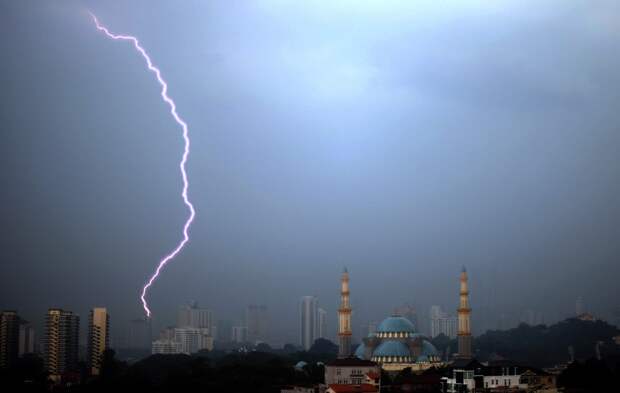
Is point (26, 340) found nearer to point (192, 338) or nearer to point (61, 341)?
point (61, 341)

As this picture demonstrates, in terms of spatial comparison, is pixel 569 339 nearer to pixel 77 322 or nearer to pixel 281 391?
pixel 77 322

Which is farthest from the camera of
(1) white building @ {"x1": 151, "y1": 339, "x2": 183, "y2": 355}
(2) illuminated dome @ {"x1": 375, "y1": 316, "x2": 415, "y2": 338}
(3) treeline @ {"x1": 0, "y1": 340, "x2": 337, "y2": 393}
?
(1) white building @ {"x1": 151, "y1": 339, "x2": 183, "y2": 355}

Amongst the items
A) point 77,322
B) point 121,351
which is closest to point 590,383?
point 77,322

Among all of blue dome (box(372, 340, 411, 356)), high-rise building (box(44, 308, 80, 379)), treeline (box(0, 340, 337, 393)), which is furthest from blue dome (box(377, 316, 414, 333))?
high-rise building (box(44, 308, 80, 379))

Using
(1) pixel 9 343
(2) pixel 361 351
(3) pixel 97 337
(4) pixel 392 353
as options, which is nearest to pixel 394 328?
(2) pixel 361 351

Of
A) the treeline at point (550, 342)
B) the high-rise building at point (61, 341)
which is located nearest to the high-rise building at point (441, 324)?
the treeline at point (550, 342)

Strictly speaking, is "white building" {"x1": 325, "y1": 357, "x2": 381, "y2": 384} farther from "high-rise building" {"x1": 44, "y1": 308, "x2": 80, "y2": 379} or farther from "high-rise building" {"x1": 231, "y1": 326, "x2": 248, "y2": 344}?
"high-rise building" {"x1": 231, "y1": 326, "x2": 248, "y2": 344}

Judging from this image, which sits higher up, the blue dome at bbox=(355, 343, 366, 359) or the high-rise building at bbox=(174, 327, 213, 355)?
the high-rise building at bbox=(174, 327, 213, 355)

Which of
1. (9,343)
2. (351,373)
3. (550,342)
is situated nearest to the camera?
(351,373)
